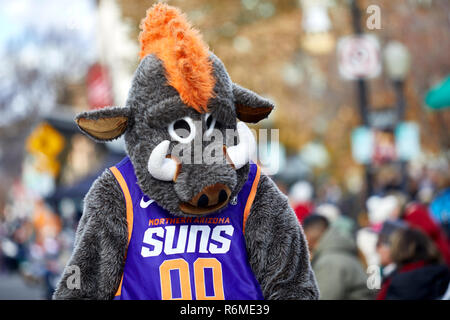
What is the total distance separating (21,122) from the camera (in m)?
43.2

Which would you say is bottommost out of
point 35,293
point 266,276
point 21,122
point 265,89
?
point 266,276

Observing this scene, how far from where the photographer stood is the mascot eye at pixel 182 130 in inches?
107

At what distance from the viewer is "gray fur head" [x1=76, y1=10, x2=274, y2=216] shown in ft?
8.55

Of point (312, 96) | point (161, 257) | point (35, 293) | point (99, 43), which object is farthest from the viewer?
point (312, 96)

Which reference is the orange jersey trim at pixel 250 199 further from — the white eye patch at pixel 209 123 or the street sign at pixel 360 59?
the street sign at pixel 360 59

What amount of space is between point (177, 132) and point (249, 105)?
365mm

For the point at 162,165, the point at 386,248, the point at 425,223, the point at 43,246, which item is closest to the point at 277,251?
the point at 162,165

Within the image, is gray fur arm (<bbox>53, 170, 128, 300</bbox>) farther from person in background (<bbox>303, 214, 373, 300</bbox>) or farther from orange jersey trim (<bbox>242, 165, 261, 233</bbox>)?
person in background (<bbox>303, 214, 373, 300</bbox>)

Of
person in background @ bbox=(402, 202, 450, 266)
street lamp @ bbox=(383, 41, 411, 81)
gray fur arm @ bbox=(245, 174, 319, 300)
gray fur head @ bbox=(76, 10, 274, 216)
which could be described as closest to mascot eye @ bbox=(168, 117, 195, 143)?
gray fur head @ bbox=(76, 10, 274, 216)

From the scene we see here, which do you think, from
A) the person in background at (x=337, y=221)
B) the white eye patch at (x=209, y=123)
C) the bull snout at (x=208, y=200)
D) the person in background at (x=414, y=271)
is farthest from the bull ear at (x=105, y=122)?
the person in background at (x=337, y=221)

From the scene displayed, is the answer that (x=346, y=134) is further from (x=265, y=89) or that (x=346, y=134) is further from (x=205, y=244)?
(x=205, y=244)

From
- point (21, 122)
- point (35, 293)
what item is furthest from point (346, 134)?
point (21, 122)

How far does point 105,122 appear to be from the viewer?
9.19ft

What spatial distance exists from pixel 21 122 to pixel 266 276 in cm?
4262
